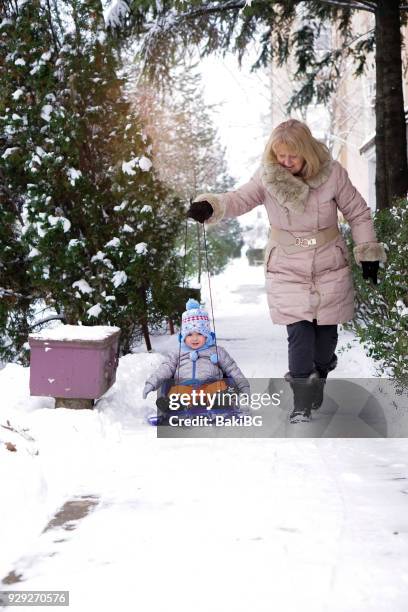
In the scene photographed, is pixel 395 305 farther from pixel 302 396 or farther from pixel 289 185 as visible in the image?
pixel 289 185

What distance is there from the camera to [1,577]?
246 cm

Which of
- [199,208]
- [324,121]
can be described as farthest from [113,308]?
[324,121]

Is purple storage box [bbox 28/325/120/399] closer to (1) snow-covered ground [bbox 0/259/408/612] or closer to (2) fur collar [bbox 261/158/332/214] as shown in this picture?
(1) snow-covered ground [bbox 0/259/408/612]

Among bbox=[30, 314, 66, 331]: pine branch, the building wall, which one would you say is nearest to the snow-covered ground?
bbox=[30, 314, 66, 331]: pine branch

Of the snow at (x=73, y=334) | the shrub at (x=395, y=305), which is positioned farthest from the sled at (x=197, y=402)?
the shrub at (x=395, y=305)

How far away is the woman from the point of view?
4.61 m

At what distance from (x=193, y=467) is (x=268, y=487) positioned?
0.54 m

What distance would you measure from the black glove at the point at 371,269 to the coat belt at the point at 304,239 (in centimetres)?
28

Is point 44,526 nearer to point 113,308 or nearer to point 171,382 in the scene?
point 171,382

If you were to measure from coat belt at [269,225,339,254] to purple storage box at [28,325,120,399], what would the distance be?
1.37 m

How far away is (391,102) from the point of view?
25.9 feet

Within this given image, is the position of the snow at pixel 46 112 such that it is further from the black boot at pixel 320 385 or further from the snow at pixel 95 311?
the black boot at pixel 320 385

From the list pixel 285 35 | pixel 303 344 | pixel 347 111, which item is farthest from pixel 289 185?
pixel 347 111

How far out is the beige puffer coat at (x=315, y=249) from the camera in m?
4.66
